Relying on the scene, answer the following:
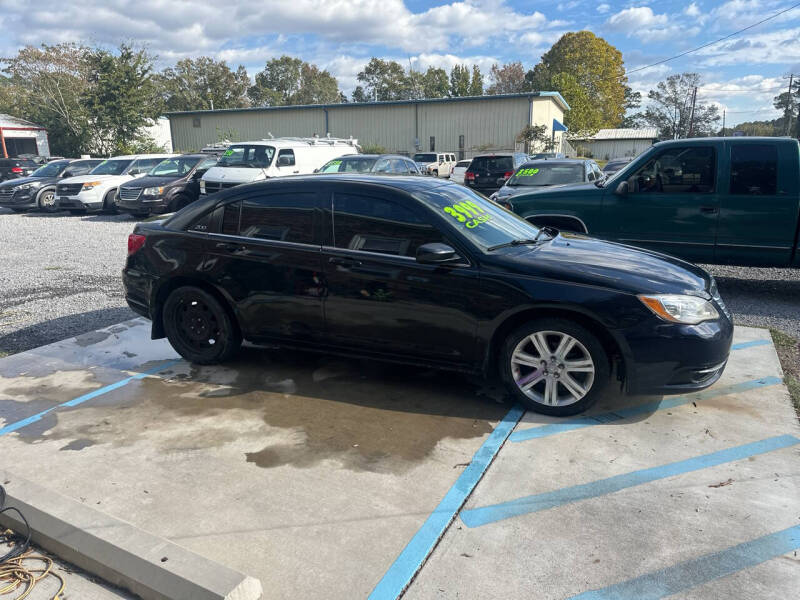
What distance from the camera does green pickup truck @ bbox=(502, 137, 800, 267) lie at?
7.05 meters

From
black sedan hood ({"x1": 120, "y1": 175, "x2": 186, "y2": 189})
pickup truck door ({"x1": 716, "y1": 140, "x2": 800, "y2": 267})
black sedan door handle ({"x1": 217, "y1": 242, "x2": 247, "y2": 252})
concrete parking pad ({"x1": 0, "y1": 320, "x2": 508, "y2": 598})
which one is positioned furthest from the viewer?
black sedan hood ({"x1": 120, "y1": 175, "x2": 186, "y2": 189})

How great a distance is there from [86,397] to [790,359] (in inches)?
235

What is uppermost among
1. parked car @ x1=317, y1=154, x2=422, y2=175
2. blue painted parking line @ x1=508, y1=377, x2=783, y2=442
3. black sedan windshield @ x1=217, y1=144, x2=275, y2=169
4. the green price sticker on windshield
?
black sedan windshield @ x1=217, y1=144, x2=275, y2=169

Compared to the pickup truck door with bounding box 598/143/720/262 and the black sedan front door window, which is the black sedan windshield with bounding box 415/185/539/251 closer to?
the black sedan front door window

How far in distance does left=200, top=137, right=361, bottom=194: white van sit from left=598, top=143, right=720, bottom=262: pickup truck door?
9.03 m

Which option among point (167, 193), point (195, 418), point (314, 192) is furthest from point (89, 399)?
point (167, 193)

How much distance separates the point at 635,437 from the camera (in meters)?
3.90

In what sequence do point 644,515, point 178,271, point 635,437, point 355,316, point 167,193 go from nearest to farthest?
point 644,515 → point 635,437 → point 355,316 → point 178,271 → point 167,193

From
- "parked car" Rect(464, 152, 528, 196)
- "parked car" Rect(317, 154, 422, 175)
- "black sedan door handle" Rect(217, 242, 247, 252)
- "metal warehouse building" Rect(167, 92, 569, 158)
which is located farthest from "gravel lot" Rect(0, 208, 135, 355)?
"metal warehouse building" Rect(167, 92, 569, 158)

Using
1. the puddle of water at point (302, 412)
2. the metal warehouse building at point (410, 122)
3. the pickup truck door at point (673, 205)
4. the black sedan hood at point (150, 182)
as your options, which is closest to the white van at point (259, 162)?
the black sedan hood at point (150, 182)

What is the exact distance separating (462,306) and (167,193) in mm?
13353

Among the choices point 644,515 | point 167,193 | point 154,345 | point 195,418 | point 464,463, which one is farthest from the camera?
point 167,193

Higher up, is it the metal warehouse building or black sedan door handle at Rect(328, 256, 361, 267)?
the metal warehouse building

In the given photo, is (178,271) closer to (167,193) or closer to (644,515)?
(644,515)
